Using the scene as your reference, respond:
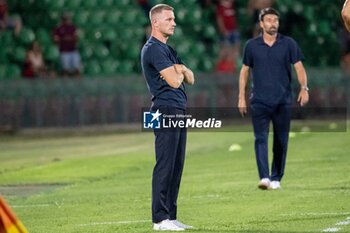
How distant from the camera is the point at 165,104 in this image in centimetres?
1113

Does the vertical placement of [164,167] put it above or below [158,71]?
below

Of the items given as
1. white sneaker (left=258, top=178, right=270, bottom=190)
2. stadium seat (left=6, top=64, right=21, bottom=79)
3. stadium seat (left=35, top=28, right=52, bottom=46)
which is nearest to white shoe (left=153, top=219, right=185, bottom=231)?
white sneaker (left=258, top=178, right=270, bottom=190)

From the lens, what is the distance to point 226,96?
3080 cm

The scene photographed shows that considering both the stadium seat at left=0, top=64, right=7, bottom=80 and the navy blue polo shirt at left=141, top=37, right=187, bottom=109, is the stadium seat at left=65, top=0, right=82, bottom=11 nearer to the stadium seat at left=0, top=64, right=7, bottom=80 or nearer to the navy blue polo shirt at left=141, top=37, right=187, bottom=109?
the stadium seat at left=0, top=64, right=7, bottom=80

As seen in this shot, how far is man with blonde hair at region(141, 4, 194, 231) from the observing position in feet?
36.0

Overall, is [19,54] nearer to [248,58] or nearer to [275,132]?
[248,58]

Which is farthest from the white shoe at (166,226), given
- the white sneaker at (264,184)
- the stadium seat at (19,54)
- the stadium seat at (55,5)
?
the stadium seat at (55,5)

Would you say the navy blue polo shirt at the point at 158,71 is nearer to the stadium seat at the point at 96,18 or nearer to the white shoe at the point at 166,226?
the white shoe at the point at 166,226

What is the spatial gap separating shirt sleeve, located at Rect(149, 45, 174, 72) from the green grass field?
1.54 meters

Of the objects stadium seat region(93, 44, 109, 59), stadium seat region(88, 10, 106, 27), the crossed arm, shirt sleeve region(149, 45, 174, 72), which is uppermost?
shirt sleeve region(149, 45, 174, 72)

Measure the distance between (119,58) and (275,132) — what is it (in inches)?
673

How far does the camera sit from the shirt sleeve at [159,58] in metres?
11.0

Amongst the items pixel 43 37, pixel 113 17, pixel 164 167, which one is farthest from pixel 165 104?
pixel 113 17

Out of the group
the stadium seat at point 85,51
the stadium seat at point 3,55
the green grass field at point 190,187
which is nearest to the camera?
the green grass field at point 190,187
